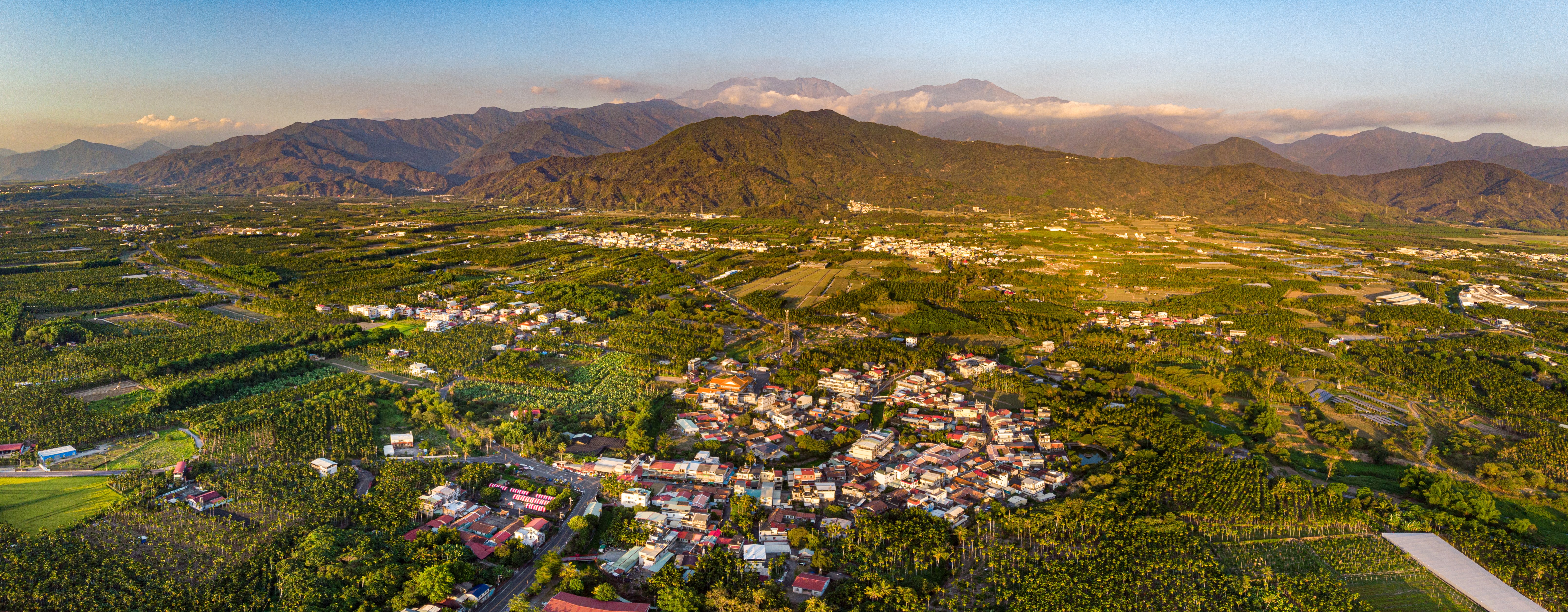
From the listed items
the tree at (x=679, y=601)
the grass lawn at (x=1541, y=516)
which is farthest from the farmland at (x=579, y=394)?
the grass lawn at (x=1541, y=516)

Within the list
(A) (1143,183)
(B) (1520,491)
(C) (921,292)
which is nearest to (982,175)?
(A) (1143,183)

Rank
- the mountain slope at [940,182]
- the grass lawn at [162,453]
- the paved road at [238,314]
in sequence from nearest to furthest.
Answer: the grass lawn at [162,453] → the paved road at [238,314] → the mountain slope at [940,182]

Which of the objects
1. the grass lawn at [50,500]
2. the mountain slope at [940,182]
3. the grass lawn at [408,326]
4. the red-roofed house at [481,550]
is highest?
the mountain slope at [940,182]

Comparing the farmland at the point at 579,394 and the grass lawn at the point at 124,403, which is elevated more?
the grass lawn at the point at 124,403

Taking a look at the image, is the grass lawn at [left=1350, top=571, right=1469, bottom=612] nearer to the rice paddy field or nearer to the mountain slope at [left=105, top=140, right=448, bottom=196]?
the rice paddy field

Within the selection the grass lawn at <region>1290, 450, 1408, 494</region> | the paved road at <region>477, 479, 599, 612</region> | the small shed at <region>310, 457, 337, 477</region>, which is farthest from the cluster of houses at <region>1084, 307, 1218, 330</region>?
the small shed at <region>310, 457, 337, 477</region>

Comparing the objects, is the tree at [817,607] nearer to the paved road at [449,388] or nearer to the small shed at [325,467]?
the small shed at [325,467]
